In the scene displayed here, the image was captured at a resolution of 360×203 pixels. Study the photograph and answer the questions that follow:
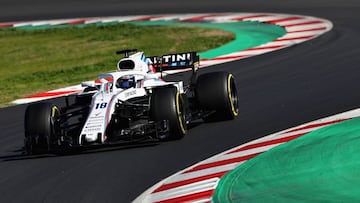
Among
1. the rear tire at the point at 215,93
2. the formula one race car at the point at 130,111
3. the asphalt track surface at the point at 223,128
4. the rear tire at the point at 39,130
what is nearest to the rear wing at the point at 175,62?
the formula one race car at the point at 130,111

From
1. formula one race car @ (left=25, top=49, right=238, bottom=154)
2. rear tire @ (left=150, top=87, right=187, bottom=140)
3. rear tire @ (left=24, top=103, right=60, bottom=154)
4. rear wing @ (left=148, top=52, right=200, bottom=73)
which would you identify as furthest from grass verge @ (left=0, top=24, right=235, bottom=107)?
rear tire @ (left=150, top=87, right=187, bottom=140)

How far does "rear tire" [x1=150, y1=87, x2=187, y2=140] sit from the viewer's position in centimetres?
1366

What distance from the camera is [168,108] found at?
13664 mm

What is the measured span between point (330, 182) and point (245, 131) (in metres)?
3.80

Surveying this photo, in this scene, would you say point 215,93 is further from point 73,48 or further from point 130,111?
point 73,48

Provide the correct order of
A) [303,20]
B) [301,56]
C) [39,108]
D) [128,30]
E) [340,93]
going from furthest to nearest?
1. [128,30]
2. [303,20]
3. [301,56]
4. [340,93]
5. [39,108]

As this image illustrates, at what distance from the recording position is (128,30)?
2919 centimetres

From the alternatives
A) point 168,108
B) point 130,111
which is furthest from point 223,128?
point 130,111

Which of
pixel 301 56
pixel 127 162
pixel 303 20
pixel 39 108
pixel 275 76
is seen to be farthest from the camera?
pixel 303 20

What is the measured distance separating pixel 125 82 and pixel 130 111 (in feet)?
2.08

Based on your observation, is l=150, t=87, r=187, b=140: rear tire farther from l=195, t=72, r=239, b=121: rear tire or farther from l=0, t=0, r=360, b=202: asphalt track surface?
l=195, t=72, r=239, b=121: rear tire

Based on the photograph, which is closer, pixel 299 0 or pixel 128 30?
pixel 128 30

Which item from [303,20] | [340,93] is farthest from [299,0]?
[340,93]

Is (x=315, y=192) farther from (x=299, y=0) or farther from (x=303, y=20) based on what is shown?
(x=299, y=0)
